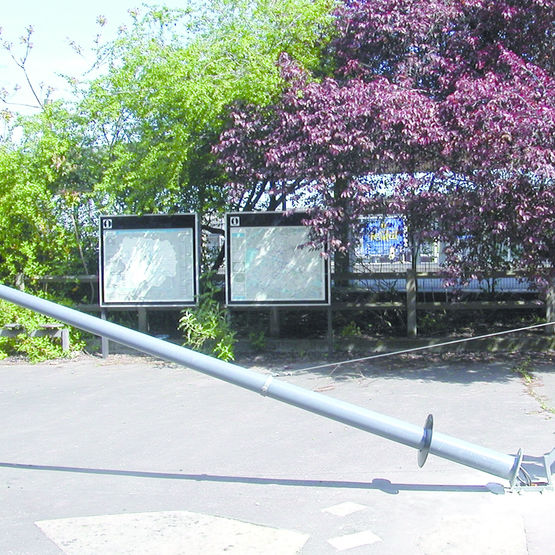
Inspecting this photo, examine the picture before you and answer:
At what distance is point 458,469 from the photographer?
17.1ft

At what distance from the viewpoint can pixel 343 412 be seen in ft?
14.5

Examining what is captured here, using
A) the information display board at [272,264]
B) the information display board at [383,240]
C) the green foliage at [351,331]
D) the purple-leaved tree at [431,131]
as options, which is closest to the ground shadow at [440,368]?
the information display board at [272,264]

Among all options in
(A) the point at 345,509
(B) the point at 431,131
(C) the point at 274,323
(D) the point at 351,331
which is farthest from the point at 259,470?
(D) the point at 351,331

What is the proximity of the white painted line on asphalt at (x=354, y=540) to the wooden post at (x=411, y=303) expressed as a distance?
666 centimetres

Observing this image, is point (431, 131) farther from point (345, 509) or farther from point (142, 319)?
point (142, 319)

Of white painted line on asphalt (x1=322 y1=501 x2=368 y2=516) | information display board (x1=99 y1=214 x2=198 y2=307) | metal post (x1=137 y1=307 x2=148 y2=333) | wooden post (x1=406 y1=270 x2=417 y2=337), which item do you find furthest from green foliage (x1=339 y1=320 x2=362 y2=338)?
white painted line on asphalt (x1=322 y1=501 x2=368 y2=516)

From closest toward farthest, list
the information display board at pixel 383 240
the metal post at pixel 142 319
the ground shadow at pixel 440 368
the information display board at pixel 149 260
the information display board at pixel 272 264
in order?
the ground shadow at pixel 440 368 < the information display board at pixel 383 240 < the information display board at pixel 272 264 < the information display board at pixel 149 260 < the metal post at pixel 142 319

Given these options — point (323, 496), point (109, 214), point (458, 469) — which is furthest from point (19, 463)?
point (109, 214)

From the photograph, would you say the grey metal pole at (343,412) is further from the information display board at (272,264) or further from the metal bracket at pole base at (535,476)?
the information display board at (272,264)

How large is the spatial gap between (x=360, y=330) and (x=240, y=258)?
2.91 m

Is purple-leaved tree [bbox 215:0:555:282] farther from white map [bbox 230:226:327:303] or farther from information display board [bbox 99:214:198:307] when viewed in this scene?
information display board [bbox 99:214:198:307]

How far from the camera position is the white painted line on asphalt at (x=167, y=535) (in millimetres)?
3947

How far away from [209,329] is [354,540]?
617 cm

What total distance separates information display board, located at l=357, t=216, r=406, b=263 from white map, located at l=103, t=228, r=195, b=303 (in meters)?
2.73
